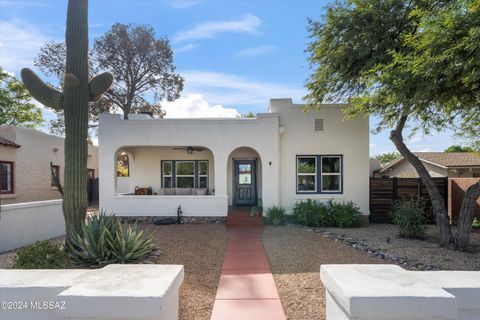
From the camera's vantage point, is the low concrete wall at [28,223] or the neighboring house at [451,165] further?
the neighboring house at [451,165]

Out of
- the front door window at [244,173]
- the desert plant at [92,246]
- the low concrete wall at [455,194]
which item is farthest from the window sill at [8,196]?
the low concrete wall at [455,194]

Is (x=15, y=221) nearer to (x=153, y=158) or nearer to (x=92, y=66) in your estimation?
(x=153, y=158)

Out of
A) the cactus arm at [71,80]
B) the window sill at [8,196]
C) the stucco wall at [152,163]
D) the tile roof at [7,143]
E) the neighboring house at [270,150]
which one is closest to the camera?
the cactus arm at [71,80]

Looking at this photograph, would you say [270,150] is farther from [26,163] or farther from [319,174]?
[26,163]

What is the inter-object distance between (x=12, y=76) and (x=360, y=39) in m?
29.5

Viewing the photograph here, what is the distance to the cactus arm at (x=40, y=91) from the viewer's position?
280 inches

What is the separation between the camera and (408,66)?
7.52 metres

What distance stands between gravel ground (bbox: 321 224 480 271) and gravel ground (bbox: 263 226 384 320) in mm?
1084

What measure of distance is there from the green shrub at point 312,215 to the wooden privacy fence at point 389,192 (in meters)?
2.52

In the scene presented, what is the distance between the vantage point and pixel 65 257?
22.6 ft

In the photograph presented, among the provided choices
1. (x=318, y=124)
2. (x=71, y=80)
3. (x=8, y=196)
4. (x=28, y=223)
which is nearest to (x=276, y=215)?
(x=318, y=124)

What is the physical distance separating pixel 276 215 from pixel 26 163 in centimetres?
1254

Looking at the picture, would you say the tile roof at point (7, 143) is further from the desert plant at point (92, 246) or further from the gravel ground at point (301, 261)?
the gravel ground at point (301, 261)

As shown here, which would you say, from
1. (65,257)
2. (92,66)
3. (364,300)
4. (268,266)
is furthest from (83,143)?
(92,66)
